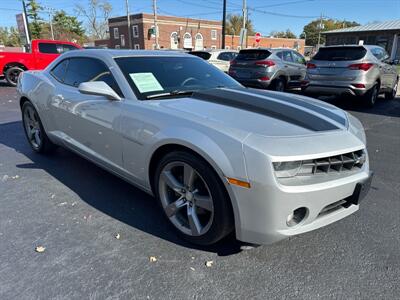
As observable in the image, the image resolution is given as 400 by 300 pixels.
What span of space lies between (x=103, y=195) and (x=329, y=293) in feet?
7.65

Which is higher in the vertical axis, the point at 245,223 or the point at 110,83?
the point at 110,83

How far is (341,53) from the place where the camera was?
26.6 feet

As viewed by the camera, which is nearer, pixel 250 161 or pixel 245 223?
pixel 250 161

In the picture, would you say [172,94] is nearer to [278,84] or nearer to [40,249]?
[40,249]

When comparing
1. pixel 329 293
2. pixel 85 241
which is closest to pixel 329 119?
pixel 329 293

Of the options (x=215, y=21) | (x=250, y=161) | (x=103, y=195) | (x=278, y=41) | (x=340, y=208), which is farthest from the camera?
(x=278, y=41)

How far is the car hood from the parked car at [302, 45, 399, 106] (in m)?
5.62

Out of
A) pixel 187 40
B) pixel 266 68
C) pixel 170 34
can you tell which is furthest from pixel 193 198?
pixel 187 40

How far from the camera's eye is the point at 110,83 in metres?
3.06

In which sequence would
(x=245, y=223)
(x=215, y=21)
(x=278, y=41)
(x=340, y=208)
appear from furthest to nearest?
(x=278, y=41), (x=215, y=21), (x=340, y=208), (x=245, y=223)

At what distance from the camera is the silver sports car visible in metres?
1.98

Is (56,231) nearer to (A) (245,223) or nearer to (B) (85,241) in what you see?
(B) (85,241)

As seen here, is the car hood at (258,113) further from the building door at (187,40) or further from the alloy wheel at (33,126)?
the building door at (187,40)

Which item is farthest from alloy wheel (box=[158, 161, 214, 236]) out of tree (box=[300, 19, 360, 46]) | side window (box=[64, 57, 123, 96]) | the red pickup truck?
tree (box=[300, 19, 360, 46])
